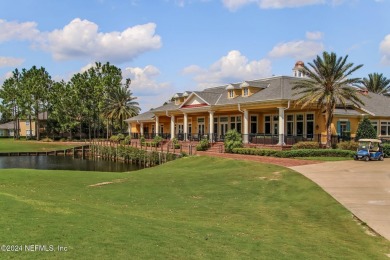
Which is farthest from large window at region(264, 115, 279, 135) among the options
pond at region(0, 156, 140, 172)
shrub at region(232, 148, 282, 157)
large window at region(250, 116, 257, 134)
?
pond at region(0, 156, 140, 172)

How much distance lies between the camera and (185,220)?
12.6 metres

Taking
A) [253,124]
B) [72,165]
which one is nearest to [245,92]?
[253,124]

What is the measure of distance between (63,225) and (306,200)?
11273 millimetres

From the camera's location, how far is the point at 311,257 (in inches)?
352

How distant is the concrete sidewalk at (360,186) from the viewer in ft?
43.7

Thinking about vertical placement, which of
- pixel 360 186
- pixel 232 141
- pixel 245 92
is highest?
pixel 245 92

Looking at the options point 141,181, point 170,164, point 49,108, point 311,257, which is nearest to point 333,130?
point 170,164

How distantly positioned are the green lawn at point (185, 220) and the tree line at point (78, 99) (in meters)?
58.7

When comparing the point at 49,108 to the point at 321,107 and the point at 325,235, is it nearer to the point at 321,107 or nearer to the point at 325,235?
the point at 321,107

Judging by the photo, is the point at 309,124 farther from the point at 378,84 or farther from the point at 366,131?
the point at 378,84

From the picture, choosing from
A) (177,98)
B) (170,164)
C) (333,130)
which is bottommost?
(170,164)

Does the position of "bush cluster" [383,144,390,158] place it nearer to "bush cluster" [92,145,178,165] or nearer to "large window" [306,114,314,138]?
"large window" [306,114,314,138]

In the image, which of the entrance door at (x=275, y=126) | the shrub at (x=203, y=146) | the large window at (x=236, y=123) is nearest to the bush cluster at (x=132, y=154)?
the shrub at (x=203, y=146)

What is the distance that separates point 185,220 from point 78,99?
74.4 meters
